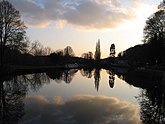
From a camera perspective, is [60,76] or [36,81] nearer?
[36,81]

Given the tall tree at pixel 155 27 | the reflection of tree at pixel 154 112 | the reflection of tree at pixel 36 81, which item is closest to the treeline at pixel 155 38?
the tall tree at pixel 155 27

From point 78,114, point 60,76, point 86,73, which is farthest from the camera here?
point 86,73

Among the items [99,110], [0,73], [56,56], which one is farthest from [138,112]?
[56,56]

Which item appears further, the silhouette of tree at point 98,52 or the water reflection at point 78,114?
the silhouette of tree at point 98,52

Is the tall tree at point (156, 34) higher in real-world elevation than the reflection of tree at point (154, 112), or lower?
higher

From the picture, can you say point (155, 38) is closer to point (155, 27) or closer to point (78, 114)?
point (155, 27)

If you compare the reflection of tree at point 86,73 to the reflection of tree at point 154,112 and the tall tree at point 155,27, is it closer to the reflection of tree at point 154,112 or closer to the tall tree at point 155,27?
the tall tree at point 155,27

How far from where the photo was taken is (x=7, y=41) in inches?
1916

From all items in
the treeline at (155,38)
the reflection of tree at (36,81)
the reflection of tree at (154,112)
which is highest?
the treeline at (155,38)

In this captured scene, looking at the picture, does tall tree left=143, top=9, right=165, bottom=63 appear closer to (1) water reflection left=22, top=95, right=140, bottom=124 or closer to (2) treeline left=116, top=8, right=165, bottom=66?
(2) treeline left=116, top=8, right=165, bottom=66

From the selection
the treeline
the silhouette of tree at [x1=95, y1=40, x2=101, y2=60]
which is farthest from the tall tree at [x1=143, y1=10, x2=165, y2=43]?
the silhouette of tree at [x1=95, y1=40, x2=101, y2=60]

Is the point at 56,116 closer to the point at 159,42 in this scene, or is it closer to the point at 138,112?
the point at 138,112

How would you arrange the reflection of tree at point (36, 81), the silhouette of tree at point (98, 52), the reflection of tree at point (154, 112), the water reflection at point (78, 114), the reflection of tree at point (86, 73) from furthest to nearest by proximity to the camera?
the silhouette of tree at point (98, 52), the reflection of tree at point (86, 73), the reflection of tree at point (36, 81), the reflection of tree at point (154, 112), the water reflection at point (78, 114)

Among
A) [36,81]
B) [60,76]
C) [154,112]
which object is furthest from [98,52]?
[154,112]
